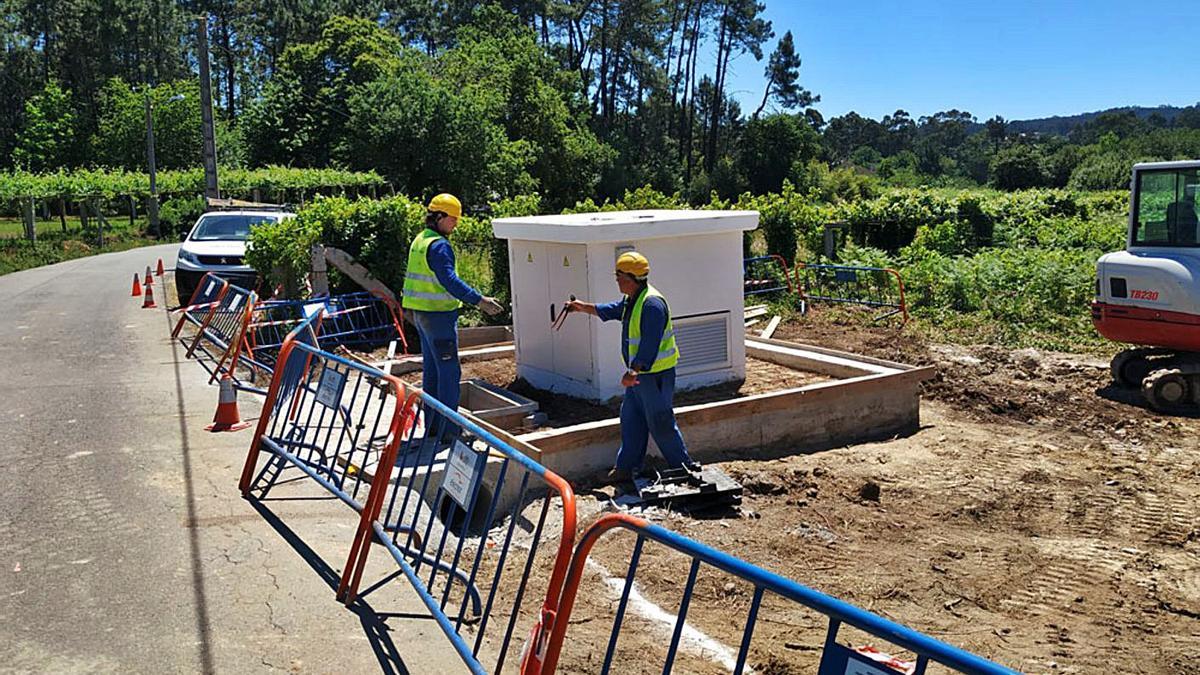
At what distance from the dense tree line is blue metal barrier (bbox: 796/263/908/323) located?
23150 millimetres

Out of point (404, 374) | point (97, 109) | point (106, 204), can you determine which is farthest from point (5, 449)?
point (97, 109)

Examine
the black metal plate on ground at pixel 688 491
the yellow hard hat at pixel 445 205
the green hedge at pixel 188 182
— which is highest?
the green hedge at pixel 188 182

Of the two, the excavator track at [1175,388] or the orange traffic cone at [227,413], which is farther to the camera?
the excavator track at [1175,388]

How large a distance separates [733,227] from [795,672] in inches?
238

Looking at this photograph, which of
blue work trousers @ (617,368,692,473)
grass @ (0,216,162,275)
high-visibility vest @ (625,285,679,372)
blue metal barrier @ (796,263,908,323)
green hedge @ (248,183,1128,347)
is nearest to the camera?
high-visibility vest @ (625,285,679,372)

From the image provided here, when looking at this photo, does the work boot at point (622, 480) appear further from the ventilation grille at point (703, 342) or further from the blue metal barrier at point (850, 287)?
the blue metal barrier at point (850, 287)

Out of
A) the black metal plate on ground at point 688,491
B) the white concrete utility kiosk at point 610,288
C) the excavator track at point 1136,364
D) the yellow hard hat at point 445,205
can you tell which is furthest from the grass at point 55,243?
the excavator track at point 1136,364

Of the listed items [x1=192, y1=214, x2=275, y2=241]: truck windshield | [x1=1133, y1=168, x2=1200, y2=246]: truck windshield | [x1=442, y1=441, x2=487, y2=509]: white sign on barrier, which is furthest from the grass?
[x1=1133, y1=168, x2=1200, y2=246]: truck windshield

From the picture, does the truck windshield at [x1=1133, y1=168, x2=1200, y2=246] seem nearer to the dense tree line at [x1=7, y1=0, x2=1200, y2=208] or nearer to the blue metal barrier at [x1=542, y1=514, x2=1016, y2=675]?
the blue metal barrier at [x1=542, y1=514, x2=1016, y2=675]

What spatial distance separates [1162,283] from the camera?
36.0 ft

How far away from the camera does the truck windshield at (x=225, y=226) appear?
18234 mm

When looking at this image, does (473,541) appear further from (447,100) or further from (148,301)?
Result: (447,100)

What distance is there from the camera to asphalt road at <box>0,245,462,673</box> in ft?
16.5

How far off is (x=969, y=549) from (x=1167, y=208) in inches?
253
